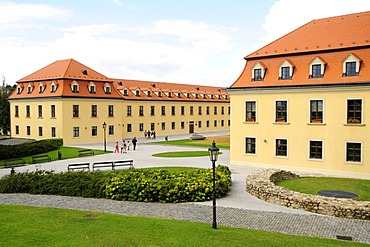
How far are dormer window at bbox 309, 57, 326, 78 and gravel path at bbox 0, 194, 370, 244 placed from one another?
13.2 meters

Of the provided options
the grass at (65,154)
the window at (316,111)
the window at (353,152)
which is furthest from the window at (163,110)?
the window at (353,152)

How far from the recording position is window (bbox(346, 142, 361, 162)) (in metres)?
23.2

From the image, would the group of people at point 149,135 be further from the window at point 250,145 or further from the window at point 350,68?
the window at point 350,68

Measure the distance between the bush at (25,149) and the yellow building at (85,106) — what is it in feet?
19.1

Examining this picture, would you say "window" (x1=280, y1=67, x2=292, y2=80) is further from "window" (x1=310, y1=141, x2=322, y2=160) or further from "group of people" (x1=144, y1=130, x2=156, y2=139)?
"group of people" (x1=144, y1=130, x2=156, y2=139)

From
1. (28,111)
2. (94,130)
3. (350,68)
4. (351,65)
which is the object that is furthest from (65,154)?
(351,65)

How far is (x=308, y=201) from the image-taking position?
49.5 ft

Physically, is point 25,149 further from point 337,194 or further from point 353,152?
point 353,152

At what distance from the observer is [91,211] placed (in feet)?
46.7

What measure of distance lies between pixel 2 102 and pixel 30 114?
15602mm

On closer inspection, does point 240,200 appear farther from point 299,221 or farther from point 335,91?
point 335,91

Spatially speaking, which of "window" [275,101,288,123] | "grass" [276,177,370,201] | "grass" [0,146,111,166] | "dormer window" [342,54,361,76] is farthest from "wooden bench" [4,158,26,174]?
"dormer window" [342,54,361,76]

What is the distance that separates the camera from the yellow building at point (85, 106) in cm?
4550

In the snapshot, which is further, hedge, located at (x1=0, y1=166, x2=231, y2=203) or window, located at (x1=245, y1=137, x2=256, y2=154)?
window, located at (x1=245, y1=137, x2=256, y2=154)
